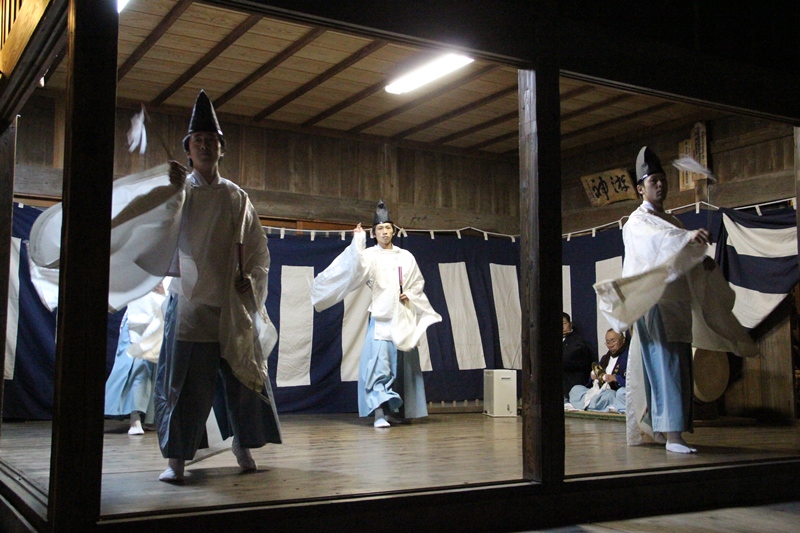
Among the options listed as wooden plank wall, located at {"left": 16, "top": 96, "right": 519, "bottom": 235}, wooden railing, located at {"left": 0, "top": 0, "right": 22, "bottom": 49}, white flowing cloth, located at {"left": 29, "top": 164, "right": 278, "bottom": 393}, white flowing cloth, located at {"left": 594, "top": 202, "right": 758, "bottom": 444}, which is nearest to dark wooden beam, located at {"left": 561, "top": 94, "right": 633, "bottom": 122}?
wooden plank wall, located at {"left": 16, "top": 96, "right": 519, "bottom": 235}

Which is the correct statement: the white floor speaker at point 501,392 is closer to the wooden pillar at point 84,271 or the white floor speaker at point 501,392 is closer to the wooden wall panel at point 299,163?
the wooden wall panel at point 299,163

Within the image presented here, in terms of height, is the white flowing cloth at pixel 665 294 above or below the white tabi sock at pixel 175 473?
above

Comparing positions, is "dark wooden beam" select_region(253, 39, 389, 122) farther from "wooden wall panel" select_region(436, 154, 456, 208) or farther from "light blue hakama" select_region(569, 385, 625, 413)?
"light blue hakama" select_region(569, 385, 625, 413)

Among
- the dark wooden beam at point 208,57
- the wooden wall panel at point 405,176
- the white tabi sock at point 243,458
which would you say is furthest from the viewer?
the wooden wall panel at point 405,176

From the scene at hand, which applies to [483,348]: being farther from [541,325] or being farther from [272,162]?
[541,325]

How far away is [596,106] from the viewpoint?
7.02 m

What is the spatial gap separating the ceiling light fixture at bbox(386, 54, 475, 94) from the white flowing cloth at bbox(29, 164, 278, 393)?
270 centimetres

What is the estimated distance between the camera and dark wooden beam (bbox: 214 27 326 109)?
17.8 feet

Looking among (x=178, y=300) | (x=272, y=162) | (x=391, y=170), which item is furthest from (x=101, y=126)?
(x=391, y=170)

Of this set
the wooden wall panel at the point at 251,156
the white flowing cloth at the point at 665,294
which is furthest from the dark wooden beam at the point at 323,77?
the white flowing cloth at the point at 665,294

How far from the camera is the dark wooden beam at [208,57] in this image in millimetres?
5214

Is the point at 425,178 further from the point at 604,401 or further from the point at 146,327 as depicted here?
the point at 146,327

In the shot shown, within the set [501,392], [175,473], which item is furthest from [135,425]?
[501,392]

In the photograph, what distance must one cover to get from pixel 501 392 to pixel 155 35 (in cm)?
438
